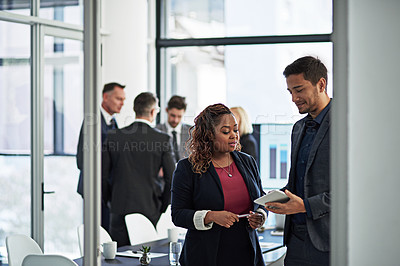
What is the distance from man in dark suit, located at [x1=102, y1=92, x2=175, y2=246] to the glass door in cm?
64

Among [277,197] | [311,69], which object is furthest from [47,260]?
[311,69]

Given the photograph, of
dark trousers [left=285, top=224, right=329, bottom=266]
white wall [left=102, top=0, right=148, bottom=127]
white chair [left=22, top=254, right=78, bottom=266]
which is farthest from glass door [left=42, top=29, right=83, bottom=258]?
dark trousers [left=285, top=224, right=329, bottom=266]

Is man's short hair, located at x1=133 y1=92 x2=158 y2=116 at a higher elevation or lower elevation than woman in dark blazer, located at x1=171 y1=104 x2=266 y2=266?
higher

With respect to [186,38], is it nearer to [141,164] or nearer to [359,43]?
[141,164]

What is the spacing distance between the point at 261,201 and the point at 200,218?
35 cm

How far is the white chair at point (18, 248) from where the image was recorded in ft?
12.0

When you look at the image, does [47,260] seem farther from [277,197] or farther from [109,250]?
[277,197]

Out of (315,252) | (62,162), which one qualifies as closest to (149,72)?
(62,162)

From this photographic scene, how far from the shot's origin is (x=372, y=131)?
206 centimetres

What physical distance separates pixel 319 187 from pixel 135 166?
2.86 meters

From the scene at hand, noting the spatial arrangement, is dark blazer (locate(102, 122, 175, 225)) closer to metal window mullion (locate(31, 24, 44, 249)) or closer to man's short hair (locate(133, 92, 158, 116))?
man's short hair (locate(133, 92, 158, 116))

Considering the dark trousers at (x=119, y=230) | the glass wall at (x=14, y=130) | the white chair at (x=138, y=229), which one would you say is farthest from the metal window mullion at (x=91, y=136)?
the glass wall at (x=14, y=130)

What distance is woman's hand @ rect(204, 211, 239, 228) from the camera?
9.55ft

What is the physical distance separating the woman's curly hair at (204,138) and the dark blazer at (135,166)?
6.68 feet
